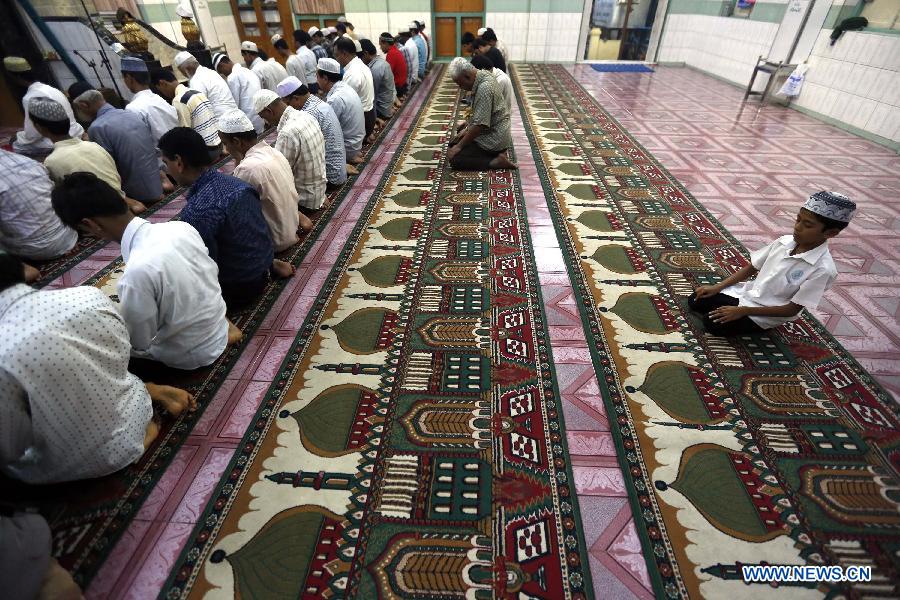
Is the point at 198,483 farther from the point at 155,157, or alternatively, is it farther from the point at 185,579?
the point at 155,157

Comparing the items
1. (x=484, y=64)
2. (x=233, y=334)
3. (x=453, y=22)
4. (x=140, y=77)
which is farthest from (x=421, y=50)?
(x=233, y=334)

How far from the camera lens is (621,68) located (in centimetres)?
1069

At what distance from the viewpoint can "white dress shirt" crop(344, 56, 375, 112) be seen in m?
4.98

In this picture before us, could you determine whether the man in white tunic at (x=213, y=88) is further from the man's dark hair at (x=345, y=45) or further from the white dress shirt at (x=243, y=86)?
the man's dark hair at (x=345, y=45)

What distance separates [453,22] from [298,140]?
10291 mm

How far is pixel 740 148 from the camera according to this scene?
5328 mm

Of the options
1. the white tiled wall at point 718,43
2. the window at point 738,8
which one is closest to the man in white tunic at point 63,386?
the white tiled wall at point 718,43

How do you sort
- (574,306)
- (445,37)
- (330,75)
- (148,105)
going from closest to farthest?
(574,306) → (148,105) → (330,75) → (445,37)

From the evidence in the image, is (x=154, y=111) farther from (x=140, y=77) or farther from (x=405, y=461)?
(x=405, y=461)

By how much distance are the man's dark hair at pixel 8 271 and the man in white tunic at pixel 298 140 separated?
2.23 meters

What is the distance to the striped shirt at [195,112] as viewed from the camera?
13.6 ft

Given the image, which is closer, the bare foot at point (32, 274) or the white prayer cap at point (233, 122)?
the white prayer cap at point (233, 122)

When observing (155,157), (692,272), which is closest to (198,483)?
(692,272)

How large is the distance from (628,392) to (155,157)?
4.21 m
